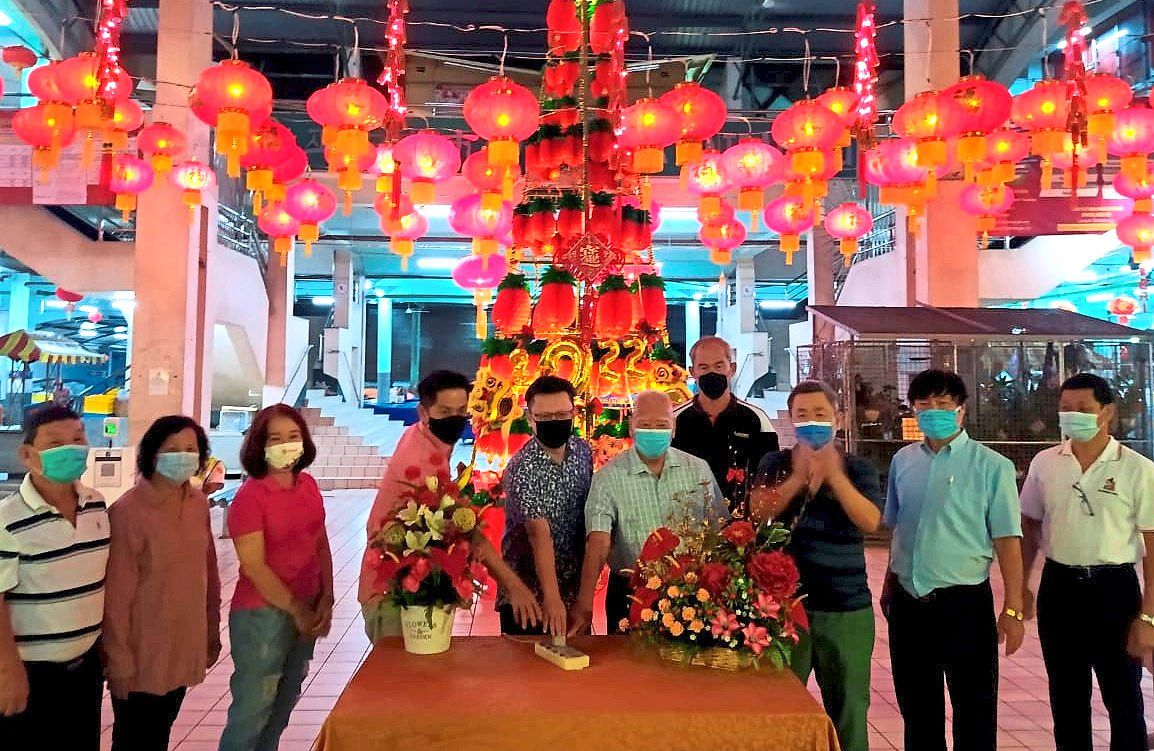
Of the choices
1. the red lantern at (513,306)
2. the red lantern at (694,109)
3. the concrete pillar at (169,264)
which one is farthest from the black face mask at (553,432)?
the concrete pillar at (169,264)

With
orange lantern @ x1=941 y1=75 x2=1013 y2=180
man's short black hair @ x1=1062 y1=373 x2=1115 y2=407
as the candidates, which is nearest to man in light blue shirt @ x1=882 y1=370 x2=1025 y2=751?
man's short black hair @ x1=1062 y1=373 x2=1115 y2=407

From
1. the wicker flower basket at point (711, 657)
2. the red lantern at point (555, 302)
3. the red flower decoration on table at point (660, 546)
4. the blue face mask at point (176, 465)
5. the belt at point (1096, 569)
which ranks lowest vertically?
the wicker flower basket at point (711, 657)

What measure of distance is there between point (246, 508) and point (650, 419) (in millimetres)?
1111

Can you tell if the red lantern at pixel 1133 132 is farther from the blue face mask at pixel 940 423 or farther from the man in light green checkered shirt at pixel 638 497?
the man in light green checkered shirt at pixel 638 497

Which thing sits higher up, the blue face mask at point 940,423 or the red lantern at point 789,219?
the red lantern at point 789,219

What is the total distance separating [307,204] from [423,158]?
1522 mm

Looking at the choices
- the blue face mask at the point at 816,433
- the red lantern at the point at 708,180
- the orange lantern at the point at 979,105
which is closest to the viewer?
the blue face mask at the point at 816,433

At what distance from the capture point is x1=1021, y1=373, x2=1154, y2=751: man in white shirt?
7.70ft

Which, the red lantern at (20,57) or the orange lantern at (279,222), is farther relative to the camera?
the red lantern at (20,57)

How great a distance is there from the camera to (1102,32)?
33.4ft

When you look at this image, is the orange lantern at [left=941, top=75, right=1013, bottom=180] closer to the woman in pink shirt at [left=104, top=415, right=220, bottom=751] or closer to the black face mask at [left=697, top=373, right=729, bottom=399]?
the black face mask at [left=697, top=373, right=729, bottom=399]

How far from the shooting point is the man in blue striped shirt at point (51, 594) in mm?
1772

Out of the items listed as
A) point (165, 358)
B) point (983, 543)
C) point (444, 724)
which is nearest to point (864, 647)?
point (983, 543)

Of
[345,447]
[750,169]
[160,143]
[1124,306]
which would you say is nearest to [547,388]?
[750,169]
